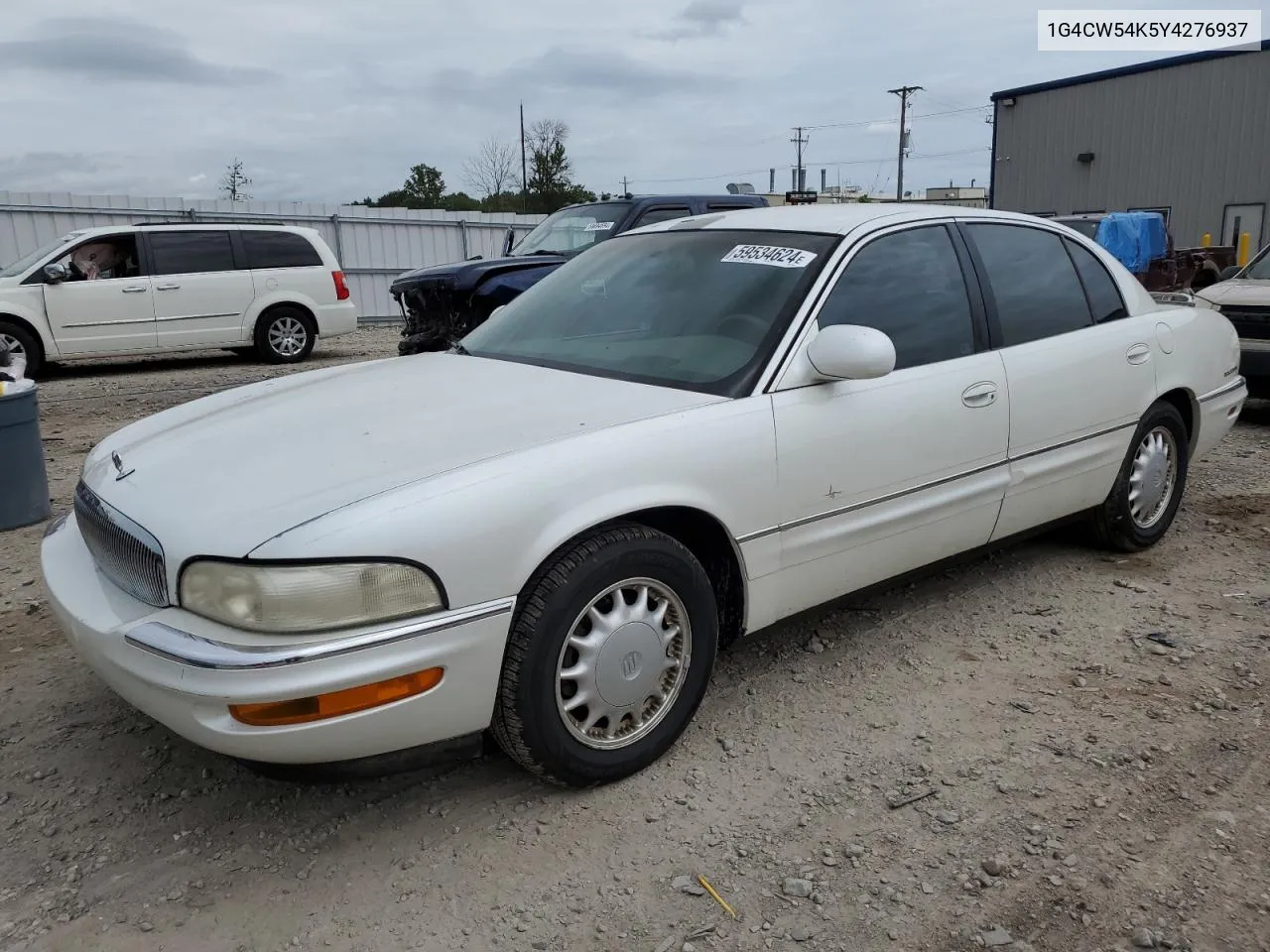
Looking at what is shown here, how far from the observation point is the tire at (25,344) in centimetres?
1078

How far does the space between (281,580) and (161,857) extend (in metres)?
0.89

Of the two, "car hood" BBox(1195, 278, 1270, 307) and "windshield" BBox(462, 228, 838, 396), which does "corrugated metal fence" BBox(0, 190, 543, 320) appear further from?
"windshield" BBox(462, 228, 838, 396)

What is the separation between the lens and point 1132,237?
14.7 meters

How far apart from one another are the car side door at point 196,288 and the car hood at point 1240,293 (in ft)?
33.7

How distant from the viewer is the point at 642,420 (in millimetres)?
2697

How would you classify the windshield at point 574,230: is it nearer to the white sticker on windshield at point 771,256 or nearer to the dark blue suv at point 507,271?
the dark blue suv at point 507,271

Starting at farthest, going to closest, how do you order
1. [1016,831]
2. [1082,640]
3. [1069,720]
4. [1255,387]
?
1. [1255,387]
2. [1082,640]
3. [1069,720]
4. [1016,831]

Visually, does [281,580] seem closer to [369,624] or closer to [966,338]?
[369,624]

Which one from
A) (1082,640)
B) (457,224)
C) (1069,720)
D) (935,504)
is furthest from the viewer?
(457,224)

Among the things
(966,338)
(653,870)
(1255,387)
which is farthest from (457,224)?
(653,870)

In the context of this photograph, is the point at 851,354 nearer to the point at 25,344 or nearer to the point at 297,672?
the point at 297,672

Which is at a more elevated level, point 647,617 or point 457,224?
point 457,224

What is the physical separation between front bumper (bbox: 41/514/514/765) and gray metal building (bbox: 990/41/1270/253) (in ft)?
83.5

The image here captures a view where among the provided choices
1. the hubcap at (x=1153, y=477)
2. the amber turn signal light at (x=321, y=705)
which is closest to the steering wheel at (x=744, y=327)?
the amber turn signal light at (x=321, y=705)
